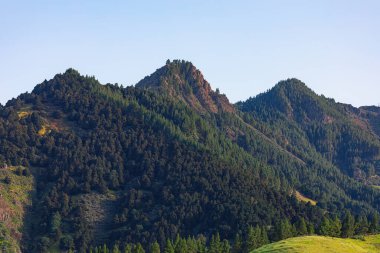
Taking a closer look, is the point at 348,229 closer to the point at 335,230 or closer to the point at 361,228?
the point at 335,230

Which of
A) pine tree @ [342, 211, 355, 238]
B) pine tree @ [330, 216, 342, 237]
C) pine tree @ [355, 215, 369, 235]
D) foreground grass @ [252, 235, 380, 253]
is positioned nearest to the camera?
foreground grass @ [252, 235, 380, 253]

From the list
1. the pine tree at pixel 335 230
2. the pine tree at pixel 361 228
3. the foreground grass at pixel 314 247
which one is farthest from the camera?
the pine tree at pixel 361 228

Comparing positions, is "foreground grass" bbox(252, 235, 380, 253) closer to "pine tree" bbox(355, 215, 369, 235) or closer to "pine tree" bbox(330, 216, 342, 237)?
"pine tree" bbox(330, 216, 342, 237)

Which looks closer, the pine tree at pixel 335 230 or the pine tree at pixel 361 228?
the pine tree at pixel 335 230

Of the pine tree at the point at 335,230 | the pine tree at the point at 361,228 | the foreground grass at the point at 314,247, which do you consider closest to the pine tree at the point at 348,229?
the pine tree at the point at 335,230

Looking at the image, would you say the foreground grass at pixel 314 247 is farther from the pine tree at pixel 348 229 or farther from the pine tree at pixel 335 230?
the pine tree at pixel 348 229

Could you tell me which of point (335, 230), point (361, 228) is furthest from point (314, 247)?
point (361, 228)

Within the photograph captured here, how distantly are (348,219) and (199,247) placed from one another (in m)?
48.5

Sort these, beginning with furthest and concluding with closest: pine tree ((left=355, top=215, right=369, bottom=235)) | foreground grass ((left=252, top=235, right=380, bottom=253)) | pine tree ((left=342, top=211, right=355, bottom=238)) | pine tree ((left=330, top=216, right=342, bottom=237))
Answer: pine tree ((left=355, top=215, right=369, bottom=235)) → pine tree ((left=342, top=211, right=355, bottom=238)) → pine tree ((left=330, top=216, right=342, bottom=237)) → foreground grass ((left=252, top=235, right=380, bottom=253))

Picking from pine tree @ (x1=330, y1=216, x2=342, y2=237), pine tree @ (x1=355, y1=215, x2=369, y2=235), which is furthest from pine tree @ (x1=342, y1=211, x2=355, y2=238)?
pine tree @ (x1=355, y1=215, x2=369, y2=235)

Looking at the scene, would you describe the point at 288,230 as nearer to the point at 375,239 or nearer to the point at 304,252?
the point at 375,239

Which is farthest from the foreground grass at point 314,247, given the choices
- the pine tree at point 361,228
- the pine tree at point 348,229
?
the pine tree at point 361,228

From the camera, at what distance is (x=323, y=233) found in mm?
176750

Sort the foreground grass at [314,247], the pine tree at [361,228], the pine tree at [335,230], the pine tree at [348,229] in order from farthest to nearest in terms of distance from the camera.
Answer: the pine tree at [361,228] < the pine tree at [348,229] < the pine tree at [335,230] < the foreground grass at [314,247]
